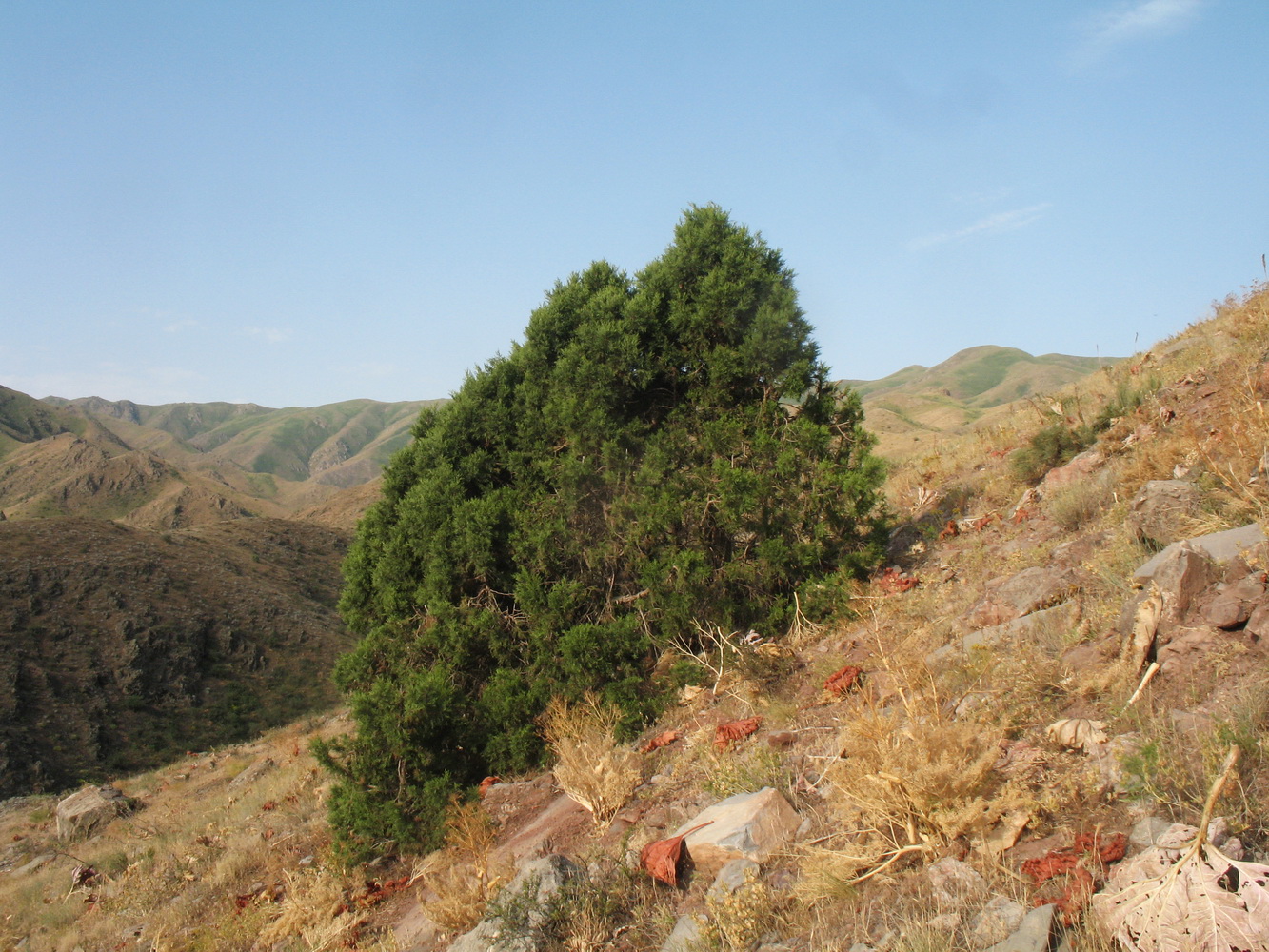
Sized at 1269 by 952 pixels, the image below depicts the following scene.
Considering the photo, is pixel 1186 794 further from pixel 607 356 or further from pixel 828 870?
pixel 607 356

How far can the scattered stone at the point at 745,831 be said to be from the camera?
405cm

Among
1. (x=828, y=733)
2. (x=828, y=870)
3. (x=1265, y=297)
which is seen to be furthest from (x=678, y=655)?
(x=1265, y=297)

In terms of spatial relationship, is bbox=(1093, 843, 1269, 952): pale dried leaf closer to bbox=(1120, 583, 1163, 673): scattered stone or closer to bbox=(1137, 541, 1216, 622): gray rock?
bbox=(1120, 583, 1163, 673): scattered stone

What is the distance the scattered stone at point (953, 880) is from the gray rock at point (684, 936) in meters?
1.15

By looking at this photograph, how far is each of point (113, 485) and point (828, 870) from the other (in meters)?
78.9

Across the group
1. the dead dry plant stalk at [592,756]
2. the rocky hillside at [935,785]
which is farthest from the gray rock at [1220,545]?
the dead dry plant stalk at [592,756]

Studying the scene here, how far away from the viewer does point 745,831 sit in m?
4.12

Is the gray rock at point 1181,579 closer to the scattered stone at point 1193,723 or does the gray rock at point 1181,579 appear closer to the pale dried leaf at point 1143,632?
the pale dried leaf at point 1143,632

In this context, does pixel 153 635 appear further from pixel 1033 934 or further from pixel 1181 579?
pixel 1181 579

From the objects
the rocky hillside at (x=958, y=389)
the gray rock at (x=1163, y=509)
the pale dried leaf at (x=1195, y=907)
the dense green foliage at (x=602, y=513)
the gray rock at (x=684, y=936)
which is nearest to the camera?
the pale dried leaf at (x=1195, y=907)

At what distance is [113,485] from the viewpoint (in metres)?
66.0

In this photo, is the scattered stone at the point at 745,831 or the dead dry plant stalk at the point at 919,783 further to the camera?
the scattered stone at the point at 745,831

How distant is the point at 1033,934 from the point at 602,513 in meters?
6.16

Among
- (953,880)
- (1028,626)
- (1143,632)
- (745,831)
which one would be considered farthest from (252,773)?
(1143,632)
